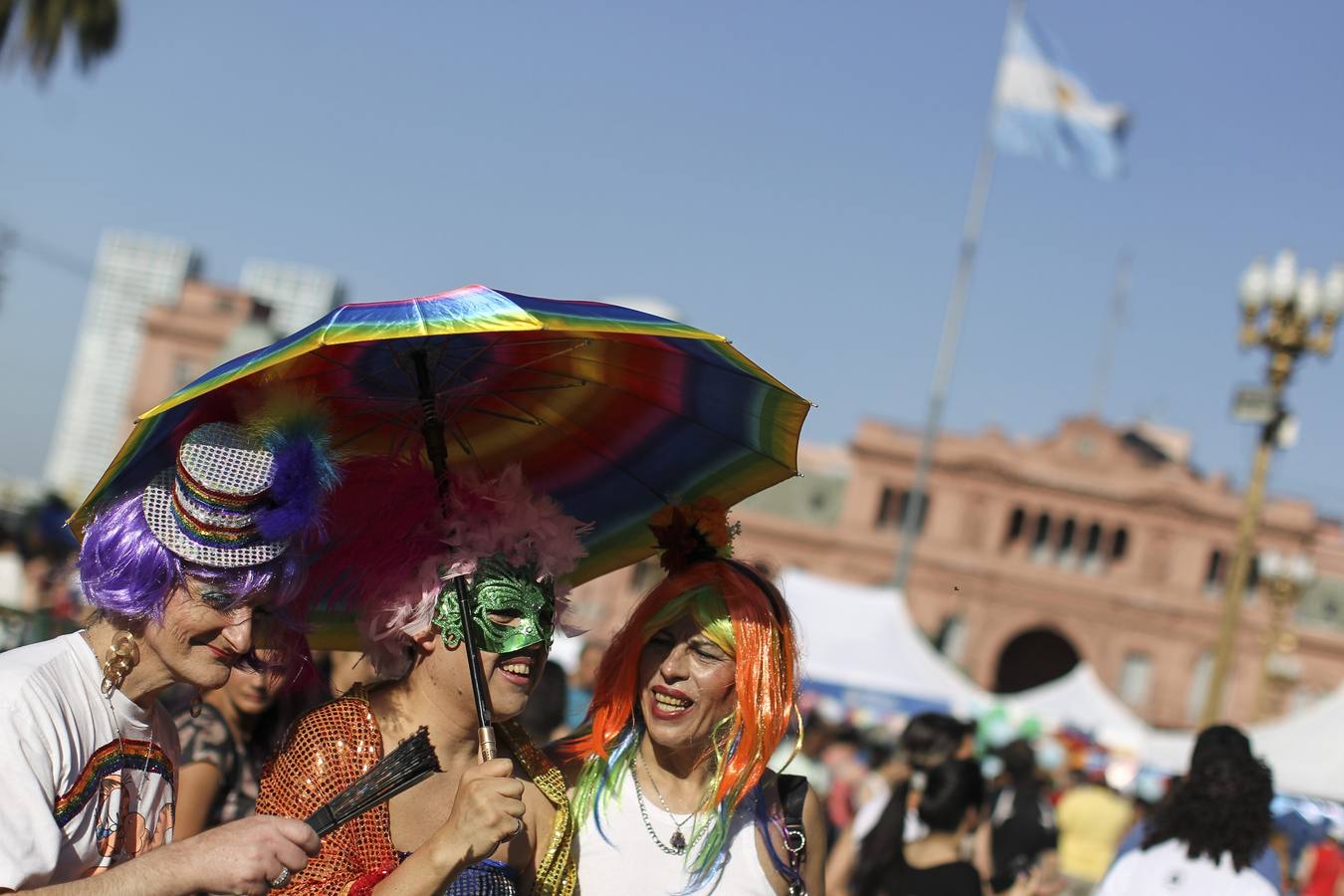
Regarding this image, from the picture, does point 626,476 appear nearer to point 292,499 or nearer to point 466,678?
point 466,678

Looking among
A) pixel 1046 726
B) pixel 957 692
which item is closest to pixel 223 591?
pixel 957 692

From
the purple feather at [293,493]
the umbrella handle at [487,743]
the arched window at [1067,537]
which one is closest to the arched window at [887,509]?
the arched window at [1067,537]

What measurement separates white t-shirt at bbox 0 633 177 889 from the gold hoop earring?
15 millimetres

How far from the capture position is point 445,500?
2.67 metres

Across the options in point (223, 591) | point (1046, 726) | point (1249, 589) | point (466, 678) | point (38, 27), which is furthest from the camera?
point (1249, 589)

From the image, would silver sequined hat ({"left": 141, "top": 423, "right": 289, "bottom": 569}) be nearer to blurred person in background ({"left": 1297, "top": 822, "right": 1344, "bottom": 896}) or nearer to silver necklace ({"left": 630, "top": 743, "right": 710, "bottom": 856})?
silver necklace ({"left": 630, "top": 743, "right": 710, "bottom": 856})

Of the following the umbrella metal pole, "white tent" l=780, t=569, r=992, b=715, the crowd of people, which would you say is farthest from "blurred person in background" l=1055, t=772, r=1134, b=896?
the umbrella metal pole

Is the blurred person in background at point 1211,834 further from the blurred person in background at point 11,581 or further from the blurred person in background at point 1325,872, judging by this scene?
the blurred person in background at point 11,581

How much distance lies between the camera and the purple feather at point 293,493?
7.37ft

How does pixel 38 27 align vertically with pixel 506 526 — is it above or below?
above

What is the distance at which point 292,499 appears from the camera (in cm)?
228

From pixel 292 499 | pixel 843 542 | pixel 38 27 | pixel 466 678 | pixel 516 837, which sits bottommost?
pixel 843 542

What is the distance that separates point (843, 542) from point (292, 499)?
1968 inches

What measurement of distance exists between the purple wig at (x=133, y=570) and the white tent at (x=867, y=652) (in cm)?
1419
